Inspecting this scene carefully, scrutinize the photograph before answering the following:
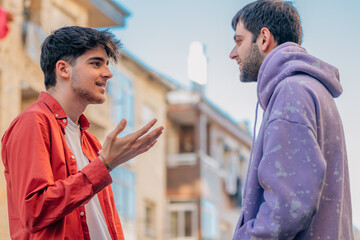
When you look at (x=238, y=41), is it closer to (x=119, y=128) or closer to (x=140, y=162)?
(x=119, y=128)

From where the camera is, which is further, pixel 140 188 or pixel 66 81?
pixel 140 188

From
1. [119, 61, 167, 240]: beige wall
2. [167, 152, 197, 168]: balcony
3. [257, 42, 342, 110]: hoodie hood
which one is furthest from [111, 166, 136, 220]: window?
[257, 42, 342, 110]: hoodie hood

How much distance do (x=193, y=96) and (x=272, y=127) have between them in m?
26.3

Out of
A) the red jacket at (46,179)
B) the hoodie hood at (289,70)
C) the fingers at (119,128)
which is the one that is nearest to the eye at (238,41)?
the hoodie hood at (289,70)

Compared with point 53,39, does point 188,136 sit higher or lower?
higher

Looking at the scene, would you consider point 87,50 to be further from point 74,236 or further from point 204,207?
point 204,207

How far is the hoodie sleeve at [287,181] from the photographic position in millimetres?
2457

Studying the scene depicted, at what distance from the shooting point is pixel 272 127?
258cm

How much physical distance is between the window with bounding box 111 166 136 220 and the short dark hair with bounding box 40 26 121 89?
63.5 ft

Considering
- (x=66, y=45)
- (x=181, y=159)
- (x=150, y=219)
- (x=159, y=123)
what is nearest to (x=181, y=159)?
(x=181, y=159)

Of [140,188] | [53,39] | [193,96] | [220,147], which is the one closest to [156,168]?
[140,188]

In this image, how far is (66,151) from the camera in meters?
3.20

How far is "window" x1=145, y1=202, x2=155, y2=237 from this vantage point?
25.8 meters

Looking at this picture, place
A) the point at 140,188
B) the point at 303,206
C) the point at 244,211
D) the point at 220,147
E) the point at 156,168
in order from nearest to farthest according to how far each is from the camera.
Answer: the point at 303,206
the point at 244,211
the point at 140,188
the point at 156,168
the point at 220,147
